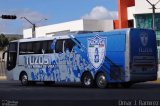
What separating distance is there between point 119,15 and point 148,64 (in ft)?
149

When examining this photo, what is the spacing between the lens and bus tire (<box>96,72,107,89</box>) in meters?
29.3

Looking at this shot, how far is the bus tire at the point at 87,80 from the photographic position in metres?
30.2

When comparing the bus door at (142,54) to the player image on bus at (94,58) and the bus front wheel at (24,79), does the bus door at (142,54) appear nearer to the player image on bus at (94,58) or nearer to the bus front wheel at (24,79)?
the player image on bus at (94,58)

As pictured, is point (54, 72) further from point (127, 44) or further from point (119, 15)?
point (119, 15)

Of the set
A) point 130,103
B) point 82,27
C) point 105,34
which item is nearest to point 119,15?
point 82,27

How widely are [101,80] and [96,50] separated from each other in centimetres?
174

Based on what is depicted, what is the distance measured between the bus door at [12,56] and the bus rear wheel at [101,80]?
8.98 m

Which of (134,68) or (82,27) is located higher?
(82,27)

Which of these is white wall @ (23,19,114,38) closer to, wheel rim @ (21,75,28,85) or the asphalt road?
wheel rim @ (21,75,28,85)

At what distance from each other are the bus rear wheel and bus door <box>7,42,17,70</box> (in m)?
8.98

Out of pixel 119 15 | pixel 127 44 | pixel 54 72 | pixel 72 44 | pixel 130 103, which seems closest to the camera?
pixel 130 103

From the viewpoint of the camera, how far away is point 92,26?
266 feet

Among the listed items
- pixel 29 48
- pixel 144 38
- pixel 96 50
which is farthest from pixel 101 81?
pixel 29 48

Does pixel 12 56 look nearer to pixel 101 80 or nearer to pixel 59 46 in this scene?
pixel 59 46
